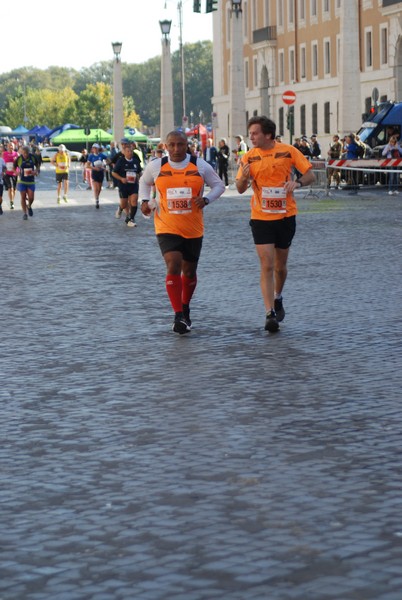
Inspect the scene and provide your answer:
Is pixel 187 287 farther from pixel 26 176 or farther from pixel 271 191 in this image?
pixel 26 176

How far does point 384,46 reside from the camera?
74125 mm

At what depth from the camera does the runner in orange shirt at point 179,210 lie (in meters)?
12.4

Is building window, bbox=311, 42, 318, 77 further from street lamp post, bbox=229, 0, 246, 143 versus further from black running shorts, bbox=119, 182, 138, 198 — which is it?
black running shorts, bbox=119, 182, 138, 198

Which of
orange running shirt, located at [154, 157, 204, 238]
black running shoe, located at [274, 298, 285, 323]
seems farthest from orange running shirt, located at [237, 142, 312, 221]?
black running shoe, located at [274, 298, 285, 323]

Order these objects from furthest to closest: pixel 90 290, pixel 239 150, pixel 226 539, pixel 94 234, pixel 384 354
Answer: pixel 239 150, pixel 94 234, pixel 90 290, pixel 384 354, pixel 226 539

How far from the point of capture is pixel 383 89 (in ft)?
243

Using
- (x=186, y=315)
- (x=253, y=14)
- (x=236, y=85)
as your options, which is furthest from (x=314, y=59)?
(x=186, y=315)

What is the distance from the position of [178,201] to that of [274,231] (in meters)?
0.82

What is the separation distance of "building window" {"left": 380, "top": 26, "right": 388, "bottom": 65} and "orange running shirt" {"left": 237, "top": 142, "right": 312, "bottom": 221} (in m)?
62.6

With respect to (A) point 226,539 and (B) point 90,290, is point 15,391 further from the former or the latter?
(B) point 90,290

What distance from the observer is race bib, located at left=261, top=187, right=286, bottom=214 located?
12.4m

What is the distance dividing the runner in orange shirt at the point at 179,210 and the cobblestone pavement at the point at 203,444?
0.47 m

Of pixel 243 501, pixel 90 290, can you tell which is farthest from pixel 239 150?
pixel 243 501

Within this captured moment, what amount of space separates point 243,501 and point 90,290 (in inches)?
393
